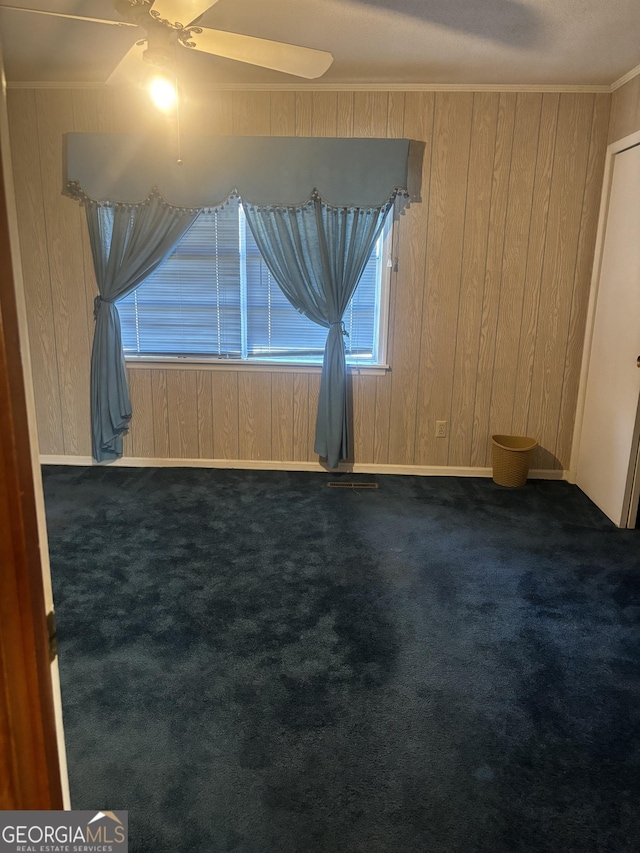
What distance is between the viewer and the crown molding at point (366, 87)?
3.79 m

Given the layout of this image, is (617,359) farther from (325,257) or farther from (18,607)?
(18,607)

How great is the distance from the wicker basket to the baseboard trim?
175mm

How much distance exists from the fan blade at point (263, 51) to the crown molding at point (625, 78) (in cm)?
203

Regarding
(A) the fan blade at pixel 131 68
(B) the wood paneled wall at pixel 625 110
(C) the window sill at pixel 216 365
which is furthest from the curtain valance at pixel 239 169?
(A) the fan blade at pixel 131 68

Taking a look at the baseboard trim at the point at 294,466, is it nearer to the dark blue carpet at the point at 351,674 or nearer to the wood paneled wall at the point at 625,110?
the dark blue carpet at the point at 351,674

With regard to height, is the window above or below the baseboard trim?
above

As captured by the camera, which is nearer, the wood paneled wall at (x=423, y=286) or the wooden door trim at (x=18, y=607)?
the wooden door trim at (x=18, y=607)

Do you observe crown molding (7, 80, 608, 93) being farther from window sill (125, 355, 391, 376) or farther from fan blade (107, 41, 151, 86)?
window sill (125, 355, 391, 376)

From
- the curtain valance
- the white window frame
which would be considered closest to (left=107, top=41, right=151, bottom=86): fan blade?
the curtain valance

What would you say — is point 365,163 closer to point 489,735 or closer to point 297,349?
point 297,349

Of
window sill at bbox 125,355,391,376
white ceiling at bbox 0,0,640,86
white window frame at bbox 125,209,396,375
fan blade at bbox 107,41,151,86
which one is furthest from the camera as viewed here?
window sill at bbox 125,355,391,376

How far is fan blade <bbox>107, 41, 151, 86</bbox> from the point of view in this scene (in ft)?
8.22

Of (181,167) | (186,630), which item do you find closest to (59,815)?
(186,630)

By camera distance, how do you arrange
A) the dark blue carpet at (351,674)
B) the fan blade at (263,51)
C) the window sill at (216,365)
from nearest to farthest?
1. the dark blue carpet at (351,674)
2. the fan blade at (263,51)
3. the window sill at (216,365)
